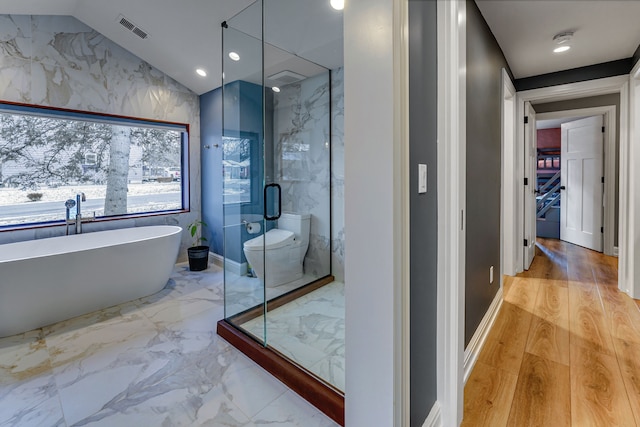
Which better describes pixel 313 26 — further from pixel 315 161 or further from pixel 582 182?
pixel 582 182

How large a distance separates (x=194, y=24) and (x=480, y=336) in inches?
135

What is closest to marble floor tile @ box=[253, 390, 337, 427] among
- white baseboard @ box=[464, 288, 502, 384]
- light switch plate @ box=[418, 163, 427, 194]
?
white baseboard @ box=[464, 288, 502, 384]

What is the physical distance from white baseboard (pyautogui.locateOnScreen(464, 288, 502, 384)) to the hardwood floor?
42mm

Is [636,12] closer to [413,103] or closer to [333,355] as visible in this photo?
[413,103]

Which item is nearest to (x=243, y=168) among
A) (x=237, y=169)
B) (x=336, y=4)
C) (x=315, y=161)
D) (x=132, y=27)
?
(x=237, y=169)

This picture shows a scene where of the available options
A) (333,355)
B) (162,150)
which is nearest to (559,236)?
(333,355)

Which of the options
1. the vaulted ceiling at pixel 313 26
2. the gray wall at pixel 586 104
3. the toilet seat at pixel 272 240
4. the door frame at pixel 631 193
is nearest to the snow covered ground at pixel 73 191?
the vaulted ceiling at pixel 313 26

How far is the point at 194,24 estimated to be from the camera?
2816 millimetres

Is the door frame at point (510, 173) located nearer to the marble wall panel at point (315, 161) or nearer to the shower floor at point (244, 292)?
the marble wall panel at point (315, 161)

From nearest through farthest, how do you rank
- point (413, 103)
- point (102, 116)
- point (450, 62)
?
point (413, 103)
point (450, 62)
point (102, 116)

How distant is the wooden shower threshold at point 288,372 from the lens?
1.49 metres

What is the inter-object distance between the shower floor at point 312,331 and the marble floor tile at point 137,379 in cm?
18

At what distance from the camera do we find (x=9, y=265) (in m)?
2.10

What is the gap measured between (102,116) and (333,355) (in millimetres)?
3350
